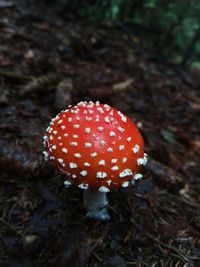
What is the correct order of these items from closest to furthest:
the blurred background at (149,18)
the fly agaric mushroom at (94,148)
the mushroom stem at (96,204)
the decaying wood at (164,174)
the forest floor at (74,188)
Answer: the fly agaric mushroom at (94,148), the forest floor at (74,188), the mushroom stem at (96,204), the decaying wood at (164,174), the blurred background at (149,18)

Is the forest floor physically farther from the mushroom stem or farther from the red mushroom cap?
the red mushroom cap

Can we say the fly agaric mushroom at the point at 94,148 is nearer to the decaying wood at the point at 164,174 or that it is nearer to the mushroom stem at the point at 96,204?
the mushroom stem at the point at 96,204

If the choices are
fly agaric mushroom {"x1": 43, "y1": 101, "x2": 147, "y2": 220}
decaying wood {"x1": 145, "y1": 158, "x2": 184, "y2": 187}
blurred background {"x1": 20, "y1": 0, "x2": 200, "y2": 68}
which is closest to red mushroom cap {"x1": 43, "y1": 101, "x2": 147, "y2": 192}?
fly agaric mushroom {"x1": 43, "y1": 101, "x2": 147, "y2": 220}

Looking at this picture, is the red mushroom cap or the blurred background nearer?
the red mushroom cap

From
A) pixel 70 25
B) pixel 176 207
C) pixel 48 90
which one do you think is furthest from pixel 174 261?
pixel 70 25

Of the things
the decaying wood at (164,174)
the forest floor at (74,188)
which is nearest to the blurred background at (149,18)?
the forest floor at (74,188)

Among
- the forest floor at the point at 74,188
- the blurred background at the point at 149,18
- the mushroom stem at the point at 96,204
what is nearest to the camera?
the forest floor at the point at 74,188

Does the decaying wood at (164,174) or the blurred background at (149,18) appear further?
the blurred background at (149,18)

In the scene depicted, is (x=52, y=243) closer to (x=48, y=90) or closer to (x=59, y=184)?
(x=59, y=184)
